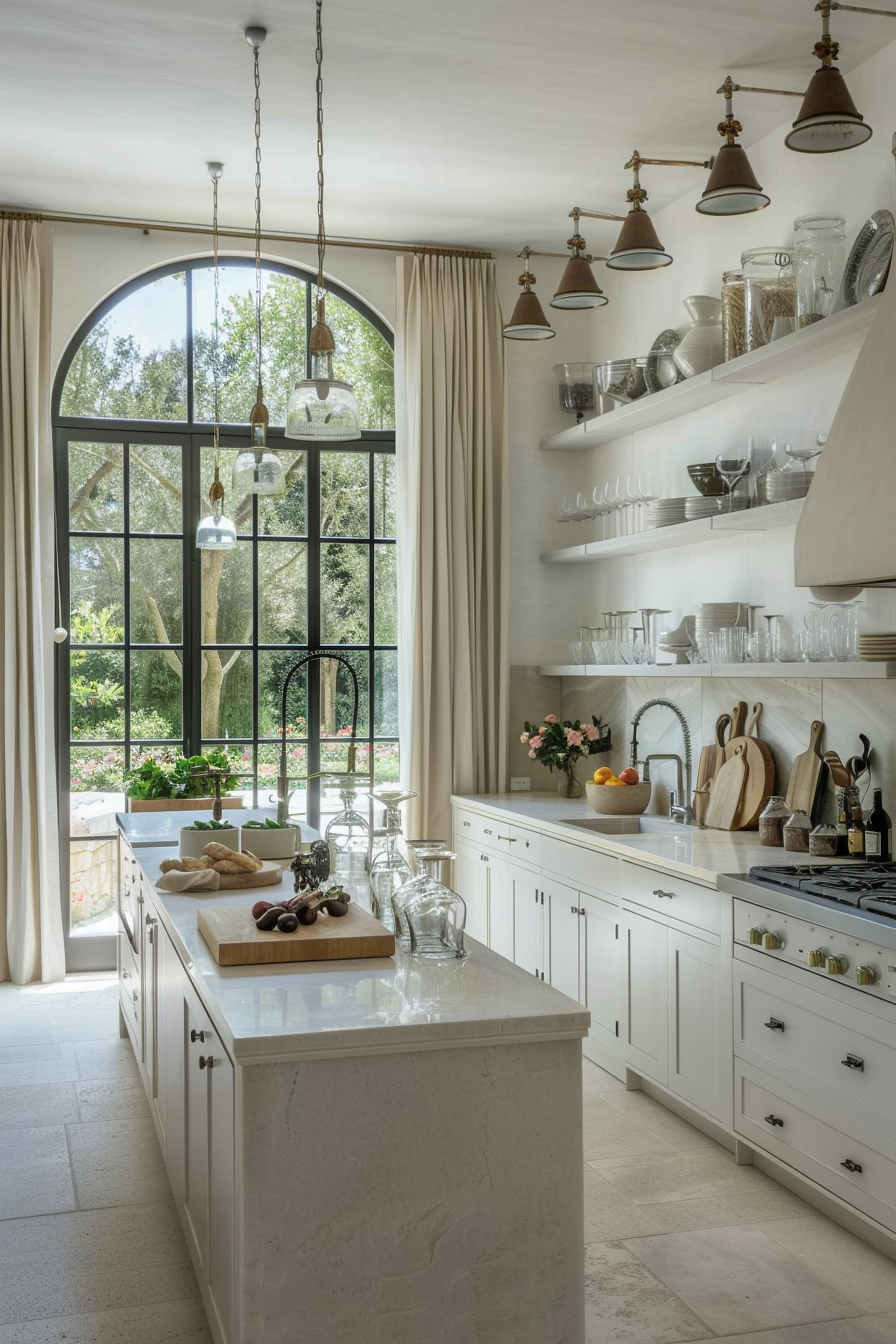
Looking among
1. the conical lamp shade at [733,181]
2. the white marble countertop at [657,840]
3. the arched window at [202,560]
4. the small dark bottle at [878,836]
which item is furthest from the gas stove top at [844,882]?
the arched window at [202,560]

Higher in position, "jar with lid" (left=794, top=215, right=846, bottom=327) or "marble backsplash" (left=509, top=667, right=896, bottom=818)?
"jar with lid" (left=794, top=215, right=846, bottom=327)

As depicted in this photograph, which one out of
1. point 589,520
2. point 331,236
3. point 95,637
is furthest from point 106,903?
point 331,236

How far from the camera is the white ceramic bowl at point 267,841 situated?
4117 millimetres

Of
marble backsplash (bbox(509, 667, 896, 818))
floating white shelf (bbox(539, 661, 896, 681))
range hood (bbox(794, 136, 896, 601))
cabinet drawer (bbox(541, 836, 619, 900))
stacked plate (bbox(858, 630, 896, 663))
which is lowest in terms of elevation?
cabinet drawer (bbox(541, 836, 619, 900))

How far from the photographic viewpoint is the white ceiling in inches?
165

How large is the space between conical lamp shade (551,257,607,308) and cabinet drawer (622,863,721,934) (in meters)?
2.27

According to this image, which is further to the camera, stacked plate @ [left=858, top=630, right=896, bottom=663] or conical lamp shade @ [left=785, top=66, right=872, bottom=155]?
stacked plate @ [left=858, top=630, right=896, bottom=663]

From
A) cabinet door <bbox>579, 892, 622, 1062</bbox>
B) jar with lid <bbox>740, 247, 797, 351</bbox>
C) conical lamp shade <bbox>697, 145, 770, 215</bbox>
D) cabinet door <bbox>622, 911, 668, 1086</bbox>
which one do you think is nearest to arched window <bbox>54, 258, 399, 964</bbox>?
cabinet door <bbox>579, 892, 622, 1062</bbox>

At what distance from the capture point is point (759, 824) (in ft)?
15.3

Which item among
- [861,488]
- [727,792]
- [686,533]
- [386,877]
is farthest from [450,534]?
[861,488]

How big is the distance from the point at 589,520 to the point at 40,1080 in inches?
150

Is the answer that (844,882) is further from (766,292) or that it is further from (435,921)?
(766,292)

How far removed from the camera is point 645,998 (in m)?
4.52

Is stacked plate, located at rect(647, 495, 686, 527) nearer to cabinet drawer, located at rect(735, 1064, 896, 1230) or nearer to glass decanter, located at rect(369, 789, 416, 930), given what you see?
cabinet drawer, located at rect(735, 1064, 896, 1230)
